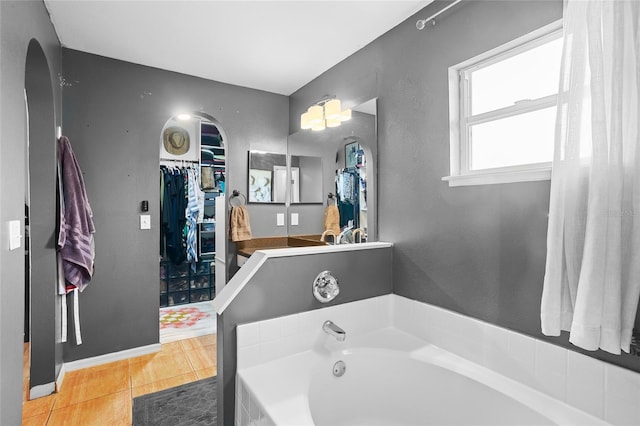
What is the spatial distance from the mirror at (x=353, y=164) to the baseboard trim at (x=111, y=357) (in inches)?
65.8

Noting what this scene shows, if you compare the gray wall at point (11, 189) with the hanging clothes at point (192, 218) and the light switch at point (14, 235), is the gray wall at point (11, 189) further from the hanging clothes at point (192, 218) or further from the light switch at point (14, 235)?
the hanging clothes at point (192, 218)

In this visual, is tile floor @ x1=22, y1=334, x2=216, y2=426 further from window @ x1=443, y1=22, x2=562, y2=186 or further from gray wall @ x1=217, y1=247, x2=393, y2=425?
window @ x1=443, y1=22, x2=562, y2=186

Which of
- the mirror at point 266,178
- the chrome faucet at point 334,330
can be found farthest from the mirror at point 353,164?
the chrome faucet at point 334,330

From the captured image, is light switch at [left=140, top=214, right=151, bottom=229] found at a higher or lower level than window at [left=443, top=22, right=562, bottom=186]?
lower

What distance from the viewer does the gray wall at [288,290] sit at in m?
1.62

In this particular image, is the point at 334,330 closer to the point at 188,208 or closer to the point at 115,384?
the point at 115,384

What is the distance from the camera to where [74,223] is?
2359 millimetres

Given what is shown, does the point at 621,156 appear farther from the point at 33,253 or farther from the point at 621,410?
the point at 33,253

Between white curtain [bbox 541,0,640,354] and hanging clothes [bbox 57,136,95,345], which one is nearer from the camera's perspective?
white curtain [bbox 541,0,640,354]

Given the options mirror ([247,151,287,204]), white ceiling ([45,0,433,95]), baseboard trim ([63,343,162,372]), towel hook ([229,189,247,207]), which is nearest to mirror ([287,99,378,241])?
mirror ([247,151,287,204])

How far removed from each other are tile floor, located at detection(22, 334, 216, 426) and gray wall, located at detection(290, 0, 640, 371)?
71.5 inches

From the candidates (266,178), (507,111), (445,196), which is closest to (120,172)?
(266,178)

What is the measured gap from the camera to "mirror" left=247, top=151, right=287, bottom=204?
10.9ft

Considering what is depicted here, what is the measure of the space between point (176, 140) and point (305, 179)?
2.34 meters
